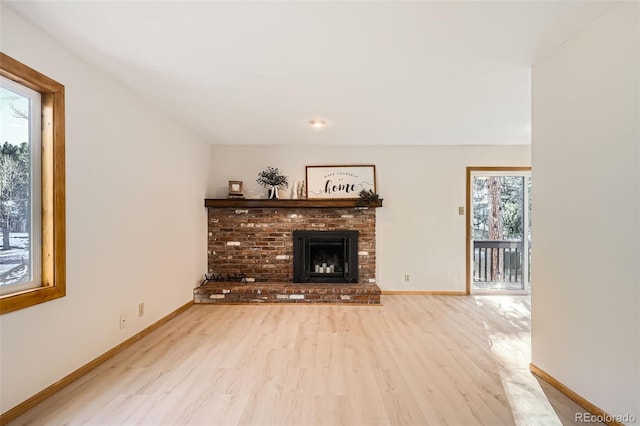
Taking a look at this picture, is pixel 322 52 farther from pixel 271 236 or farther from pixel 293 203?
pixel 271 236

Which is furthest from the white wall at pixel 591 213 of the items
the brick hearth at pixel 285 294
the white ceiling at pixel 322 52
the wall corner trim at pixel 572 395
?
the brick hearth at pixel 285 294

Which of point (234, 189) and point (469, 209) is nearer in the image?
point (234, 189)

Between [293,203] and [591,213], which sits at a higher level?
[293,203]

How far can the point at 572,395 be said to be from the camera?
6.75 feet

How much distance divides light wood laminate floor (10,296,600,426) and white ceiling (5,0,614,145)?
7.55 ft

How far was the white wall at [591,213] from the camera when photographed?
1.70 m

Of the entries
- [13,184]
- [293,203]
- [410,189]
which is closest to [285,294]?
[293,203]

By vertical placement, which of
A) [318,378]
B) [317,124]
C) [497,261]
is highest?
[317,124]

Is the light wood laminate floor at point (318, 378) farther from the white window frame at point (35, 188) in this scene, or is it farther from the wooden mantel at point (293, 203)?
the wooden mantel at point (293, 203)

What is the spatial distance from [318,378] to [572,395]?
1.64m

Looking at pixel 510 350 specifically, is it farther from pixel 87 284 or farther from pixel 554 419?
pixel 87 284

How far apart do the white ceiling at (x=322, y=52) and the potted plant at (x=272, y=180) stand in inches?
53.1

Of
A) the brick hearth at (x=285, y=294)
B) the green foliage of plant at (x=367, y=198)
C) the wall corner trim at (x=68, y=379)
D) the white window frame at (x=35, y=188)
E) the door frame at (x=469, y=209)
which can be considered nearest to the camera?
the wall corner trim at (x=68, y=379)

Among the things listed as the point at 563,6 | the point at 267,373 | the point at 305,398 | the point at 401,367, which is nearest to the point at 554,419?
the point at 401,367
